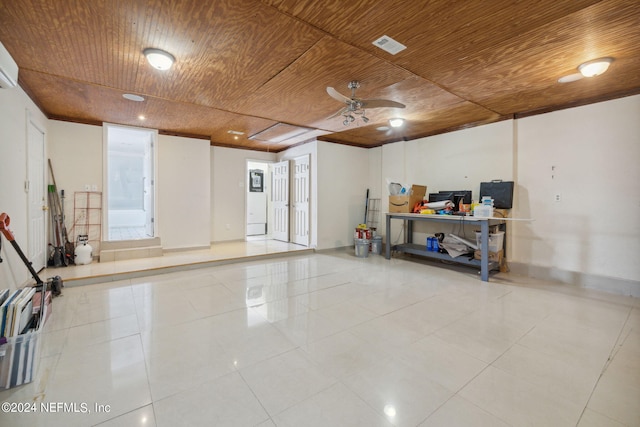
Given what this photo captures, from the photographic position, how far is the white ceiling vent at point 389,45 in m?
2.32

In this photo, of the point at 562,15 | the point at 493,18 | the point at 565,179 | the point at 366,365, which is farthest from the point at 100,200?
the point at 565,179

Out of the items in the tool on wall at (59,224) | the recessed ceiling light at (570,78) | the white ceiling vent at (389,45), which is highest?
the recessed ceiling light at (570,78)

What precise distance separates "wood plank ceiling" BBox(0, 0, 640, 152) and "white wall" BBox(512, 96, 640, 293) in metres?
0.32

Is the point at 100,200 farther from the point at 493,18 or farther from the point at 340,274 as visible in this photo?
the point at 493,18

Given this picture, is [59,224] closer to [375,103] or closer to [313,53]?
[313,53]

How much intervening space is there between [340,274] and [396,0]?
11.5ft

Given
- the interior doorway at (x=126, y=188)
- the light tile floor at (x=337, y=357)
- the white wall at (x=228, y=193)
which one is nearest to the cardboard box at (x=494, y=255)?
the light tile floor at (x=337, y=357)

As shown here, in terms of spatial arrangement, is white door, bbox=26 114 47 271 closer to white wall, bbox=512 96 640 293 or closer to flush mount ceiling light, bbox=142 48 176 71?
flush mount ceiling light, bbox=142 48 176 71

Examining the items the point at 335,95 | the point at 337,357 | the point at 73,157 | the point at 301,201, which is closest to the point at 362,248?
the point at 301,201

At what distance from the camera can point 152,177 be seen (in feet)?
18.2

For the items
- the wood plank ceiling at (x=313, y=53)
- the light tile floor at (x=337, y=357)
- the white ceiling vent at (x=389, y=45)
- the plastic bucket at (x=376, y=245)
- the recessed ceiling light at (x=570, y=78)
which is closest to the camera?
the light tile floor at (x=337, y=357)

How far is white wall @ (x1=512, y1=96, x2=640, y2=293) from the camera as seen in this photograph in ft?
11.4

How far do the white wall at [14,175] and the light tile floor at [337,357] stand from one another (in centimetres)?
58

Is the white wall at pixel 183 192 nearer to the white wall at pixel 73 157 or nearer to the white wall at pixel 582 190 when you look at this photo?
the white wall at pixel 73 157
